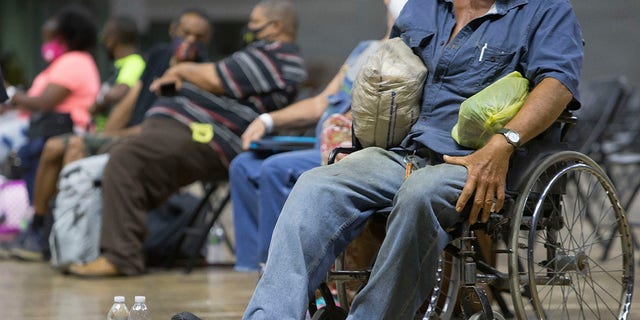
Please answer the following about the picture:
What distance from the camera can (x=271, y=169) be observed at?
5.46 meters

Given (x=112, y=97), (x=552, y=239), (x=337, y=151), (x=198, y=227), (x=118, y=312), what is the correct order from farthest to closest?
(x=112, y=97), (x=198, y=227), (x=118, y=312), (x=337, y=151), (x=552, y=239)

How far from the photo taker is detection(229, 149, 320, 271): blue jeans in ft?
17.8

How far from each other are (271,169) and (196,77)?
1.51 meters

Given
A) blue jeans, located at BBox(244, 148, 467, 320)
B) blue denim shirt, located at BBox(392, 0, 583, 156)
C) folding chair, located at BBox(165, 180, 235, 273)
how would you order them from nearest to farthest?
blue jeans, located at BBox(244, 148, 467, 320)
blue denim shirt, located at BBox(392, 0, 583, 156)
folding chair, located at BBox(165, 180, 235, 273)

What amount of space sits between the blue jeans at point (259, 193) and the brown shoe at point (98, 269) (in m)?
1.15

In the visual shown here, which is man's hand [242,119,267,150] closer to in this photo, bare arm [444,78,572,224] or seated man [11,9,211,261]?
seated man [11,9,211,261]

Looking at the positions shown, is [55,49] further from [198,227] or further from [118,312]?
[118,312]

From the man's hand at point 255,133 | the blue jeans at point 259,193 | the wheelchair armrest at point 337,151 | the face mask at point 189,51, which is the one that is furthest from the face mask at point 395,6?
the face mask at point 189,51

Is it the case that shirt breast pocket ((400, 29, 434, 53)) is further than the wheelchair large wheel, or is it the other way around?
shirt breast pocket ((400, 29, 434, 53))

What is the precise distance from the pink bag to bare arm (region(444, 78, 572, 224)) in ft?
18.1

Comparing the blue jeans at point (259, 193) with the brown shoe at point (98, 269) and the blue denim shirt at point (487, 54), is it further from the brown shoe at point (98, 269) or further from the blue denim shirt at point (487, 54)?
the blue denim shirt at point (487, 54)

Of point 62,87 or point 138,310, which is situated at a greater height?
point 138,310

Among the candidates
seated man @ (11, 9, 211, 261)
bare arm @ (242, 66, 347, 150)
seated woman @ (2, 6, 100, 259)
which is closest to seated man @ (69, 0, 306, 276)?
seated man @ (11, 9, 211, 261)

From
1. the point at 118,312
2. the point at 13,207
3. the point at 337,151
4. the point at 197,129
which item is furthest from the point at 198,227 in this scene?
the point at 337,151
